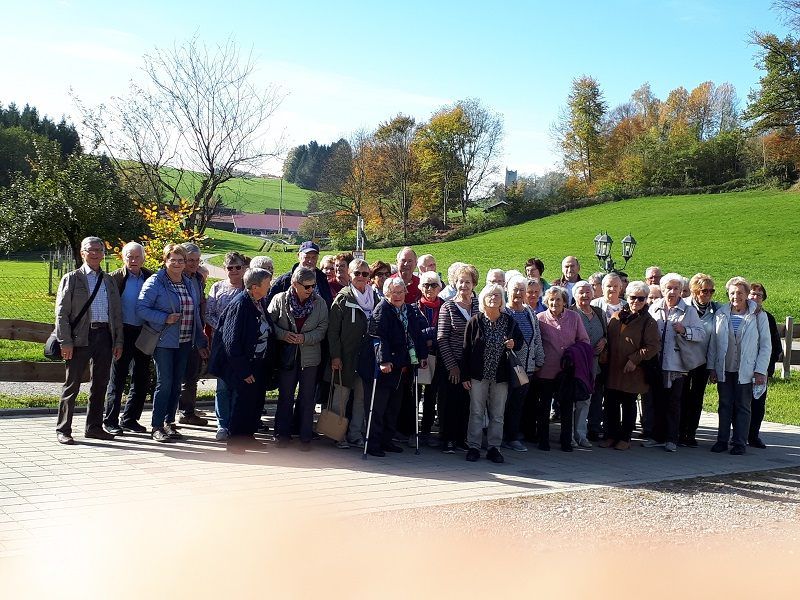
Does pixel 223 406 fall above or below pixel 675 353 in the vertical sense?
below

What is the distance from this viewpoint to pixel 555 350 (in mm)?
9180

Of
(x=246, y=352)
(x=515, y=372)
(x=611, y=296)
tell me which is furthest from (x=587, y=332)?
(x=246, y=352)

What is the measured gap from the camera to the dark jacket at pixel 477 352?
8.43 metres

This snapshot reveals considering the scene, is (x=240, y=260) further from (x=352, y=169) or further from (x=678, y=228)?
(x=352, y=169)

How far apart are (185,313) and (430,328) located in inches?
104

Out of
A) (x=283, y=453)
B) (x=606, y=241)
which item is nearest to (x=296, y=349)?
(x=283, y=453)

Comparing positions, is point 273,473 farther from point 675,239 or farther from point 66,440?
point 675,239

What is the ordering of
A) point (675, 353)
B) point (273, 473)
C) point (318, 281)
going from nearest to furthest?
point (273, 473) → point (318, 281) → point (675, 353)

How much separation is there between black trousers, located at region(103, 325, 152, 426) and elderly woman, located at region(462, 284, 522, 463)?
3.46 metres

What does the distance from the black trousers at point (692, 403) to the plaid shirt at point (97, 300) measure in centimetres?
671

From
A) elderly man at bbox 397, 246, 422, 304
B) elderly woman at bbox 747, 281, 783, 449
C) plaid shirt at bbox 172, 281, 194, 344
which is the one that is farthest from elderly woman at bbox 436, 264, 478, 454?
elderly woman at bbox 747, 281, 783, 449

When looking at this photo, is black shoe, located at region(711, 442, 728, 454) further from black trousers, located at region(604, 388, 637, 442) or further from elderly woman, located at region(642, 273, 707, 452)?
black trousers, located at region(604, 388, 637, 442)

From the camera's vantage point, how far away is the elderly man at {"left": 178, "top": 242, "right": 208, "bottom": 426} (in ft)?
29.7

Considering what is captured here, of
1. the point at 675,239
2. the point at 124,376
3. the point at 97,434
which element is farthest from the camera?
the point at 675,239
